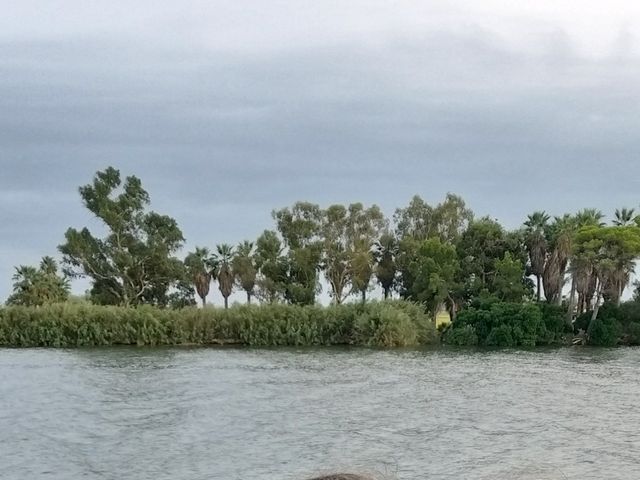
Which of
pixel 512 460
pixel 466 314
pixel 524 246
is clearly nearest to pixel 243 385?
pixel 512 460

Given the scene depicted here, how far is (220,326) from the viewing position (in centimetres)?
6319

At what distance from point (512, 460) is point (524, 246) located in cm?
5255

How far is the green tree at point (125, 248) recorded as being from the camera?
71.2 metres

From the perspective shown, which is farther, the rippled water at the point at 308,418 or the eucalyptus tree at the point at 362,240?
the eucalyptus tree at the point at 362,240

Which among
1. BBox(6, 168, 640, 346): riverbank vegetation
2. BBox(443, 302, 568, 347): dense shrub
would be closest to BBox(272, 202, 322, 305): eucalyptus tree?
BBox(6, 168, 640, 346): riverbank vegetation

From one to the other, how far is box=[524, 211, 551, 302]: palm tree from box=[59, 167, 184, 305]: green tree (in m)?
29.8

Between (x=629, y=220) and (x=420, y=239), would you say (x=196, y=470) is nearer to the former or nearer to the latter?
(x=629, y=220)

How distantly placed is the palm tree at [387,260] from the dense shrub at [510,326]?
16.9m

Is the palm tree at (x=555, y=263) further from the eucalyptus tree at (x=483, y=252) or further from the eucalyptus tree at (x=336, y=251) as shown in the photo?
the eucalyptus tree at (x=336, y=251)

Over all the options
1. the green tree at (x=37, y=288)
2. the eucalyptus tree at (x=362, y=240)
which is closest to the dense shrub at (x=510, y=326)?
the eucalyptus tree at (x=362, y=240)

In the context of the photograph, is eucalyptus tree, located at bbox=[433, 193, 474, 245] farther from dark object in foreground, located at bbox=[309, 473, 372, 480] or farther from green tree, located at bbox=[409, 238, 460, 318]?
dark object in foreground, located at bbox=[309, 473, 372, 480]

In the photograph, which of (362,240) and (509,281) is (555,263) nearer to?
(509,281)

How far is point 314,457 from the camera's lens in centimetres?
2084

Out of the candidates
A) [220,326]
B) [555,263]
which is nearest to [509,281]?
[555,263]
